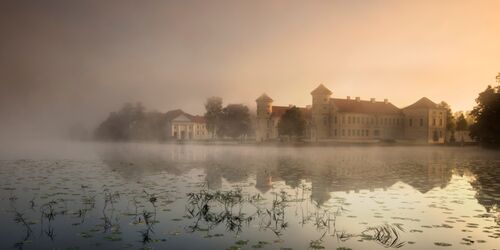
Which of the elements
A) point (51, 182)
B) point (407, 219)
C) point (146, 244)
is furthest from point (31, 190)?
point (407, 219)

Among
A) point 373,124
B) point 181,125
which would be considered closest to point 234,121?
point 373,124

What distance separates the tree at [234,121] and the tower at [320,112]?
19391 mm

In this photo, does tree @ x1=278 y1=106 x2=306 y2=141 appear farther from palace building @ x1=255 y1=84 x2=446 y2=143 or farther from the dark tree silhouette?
the dark tree silhouette

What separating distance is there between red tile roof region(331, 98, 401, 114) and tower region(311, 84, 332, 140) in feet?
9.64

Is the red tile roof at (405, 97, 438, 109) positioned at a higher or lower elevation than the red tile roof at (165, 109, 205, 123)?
higher

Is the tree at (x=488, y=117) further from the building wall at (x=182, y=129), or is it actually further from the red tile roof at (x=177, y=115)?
the red tile roof at (x=177, y=115)

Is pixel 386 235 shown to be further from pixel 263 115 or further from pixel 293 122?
pixel 263 115

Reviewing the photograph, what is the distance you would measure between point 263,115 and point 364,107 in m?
29.8

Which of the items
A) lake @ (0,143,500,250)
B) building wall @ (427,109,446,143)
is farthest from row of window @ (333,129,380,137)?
lake @ (0,143,500,250)

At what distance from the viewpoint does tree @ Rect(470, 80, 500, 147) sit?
7769 centimetres

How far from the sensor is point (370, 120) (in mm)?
125625

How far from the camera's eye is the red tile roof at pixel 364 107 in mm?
123500

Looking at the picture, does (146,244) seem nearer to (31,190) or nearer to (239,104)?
(31,190)

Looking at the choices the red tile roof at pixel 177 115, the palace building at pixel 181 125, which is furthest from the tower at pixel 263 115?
the red tile roof at pixel 177 115
